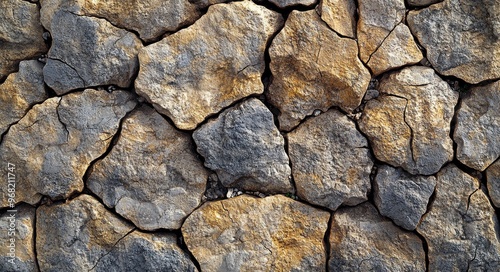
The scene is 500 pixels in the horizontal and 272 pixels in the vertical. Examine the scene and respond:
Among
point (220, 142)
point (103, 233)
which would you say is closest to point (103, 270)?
point (103, 233)

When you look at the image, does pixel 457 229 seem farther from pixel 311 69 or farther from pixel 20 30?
pixel 20 30

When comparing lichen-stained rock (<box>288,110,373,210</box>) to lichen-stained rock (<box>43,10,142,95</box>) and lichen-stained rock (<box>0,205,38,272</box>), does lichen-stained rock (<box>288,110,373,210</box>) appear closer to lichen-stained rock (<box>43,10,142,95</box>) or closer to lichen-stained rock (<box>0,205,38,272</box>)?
lichen-stained rock (<box>43,10,142,95</box>)

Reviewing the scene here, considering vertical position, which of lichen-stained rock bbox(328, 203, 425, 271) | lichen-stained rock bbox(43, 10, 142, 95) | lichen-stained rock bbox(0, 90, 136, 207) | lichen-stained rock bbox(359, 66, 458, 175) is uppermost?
lichen-stained rock bbox(359, 66, 458, 175)

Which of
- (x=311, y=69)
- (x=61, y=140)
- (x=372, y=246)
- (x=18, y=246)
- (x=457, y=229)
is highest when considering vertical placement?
(x=311, y=69)

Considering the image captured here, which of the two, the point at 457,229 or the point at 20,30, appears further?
the point at 20,30

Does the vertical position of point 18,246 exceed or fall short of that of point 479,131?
it falls short

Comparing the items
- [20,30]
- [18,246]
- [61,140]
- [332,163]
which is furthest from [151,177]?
[20,30]

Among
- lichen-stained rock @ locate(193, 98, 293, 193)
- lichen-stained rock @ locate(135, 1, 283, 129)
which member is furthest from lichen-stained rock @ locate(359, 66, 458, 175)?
lichen-stained rock @ locate(135, 1, 283, 129)

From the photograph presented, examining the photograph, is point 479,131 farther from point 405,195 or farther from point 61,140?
point 61,140
